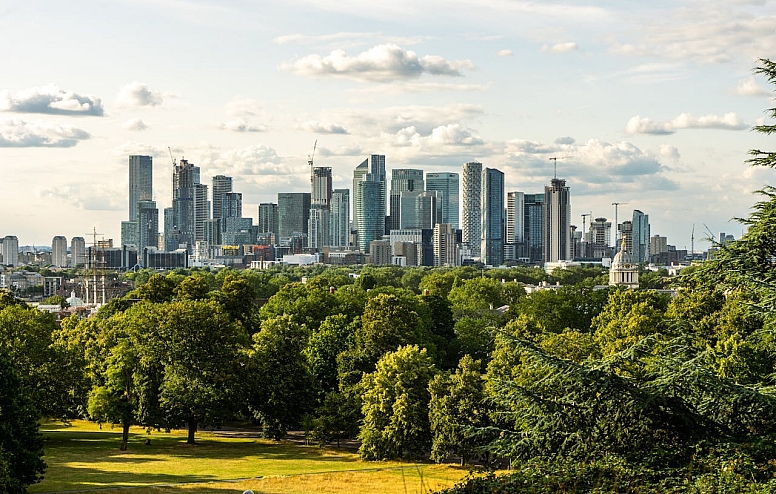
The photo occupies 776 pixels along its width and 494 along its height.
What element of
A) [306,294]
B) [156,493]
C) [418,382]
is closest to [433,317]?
[306,294]

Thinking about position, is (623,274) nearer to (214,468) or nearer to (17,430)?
(214,468)

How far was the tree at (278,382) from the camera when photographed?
45.5 m

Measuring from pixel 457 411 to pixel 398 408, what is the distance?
325 cm

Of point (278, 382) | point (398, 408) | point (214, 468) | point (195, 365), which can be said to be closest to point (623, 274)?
point (278, 382)

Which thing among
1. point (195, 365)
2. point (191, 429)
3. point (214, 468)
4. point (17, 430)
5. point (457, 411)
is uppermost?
point (195, 365)

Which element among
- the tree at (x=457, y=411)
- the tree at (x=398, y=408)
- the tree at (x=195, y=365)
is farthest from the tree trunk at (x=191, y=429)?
the tree at (x=457, y=411)

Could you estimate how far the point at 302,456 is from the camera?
41.7 m

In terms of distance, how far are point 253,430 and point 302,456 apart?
993 centimetres

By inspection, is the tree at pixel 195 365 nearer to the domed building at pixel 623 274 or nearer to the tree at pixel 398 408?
the tree at pixel 398 408

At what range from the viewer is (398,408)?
131ft

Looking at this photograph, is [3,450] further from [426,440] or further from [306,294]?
[306,294]

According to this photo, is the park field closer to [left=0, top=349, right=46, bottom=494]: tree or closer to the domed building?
[left=0, top=349, right=46, bottom=494]: tree

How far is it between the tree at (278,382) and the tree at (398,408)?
5.05m

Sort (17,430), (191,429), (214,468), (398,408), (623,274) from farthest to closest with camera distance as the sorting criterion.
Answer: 1. (623,274)
2. (191,429)
3. (398,408)
4. (214,468)
5. (17,430)
